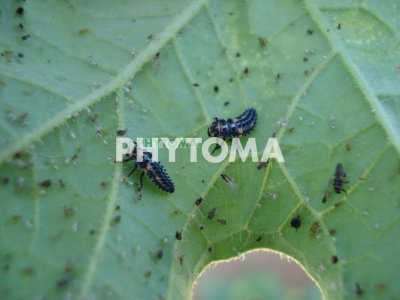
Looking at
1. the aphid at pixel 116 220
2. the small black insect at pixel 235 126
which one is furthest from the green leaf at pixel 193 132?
the small black insect at pixel 235 126

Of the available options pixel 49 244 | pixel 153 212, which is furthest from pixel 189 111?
pixel 49 244

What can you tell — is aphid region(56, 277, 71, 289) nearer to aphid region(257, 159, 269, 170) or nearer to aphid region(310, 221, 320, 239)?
aphid region(257, 159, 269, 170)

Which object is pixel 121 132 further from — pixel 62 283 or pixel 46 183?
pixel 62 283

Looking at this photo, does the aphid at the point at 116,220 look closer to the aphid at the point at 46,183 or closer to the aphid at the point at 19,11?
the aphid at the point at 46,183

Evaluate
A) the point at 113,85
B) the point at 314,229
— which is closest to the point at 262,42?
the point at 113,85

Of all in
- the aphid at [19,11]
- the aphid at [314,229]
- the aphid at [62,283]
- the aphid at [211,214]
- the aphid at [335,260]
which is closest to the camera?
the aphid at [62,283]

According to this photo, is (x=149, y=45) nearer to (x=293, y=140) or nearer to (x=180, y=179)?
(x=180, y=179)

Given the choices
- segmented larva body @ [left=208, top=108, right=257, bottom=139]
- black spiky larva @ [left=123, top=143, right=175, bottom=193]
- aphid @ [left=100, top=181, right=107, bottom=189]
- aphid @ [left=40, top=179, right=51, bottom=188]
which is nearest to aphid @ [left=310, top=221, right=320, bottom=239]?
segmented larva body @ [left=208, top=108, right=257, bottom=139]
